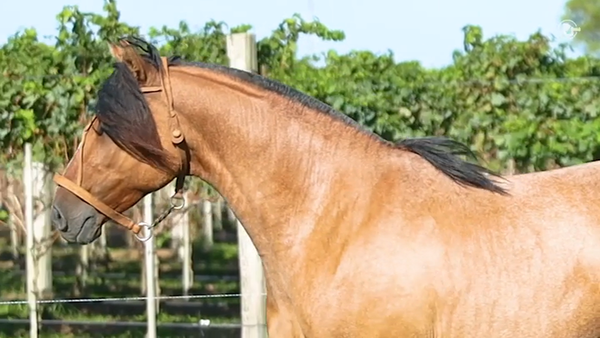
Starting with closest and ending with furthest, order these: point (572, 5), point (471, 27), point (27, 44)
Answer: point (471, 27)
point (27, 44)
point (572, 5)

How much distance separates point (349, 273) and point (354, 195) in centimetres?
30

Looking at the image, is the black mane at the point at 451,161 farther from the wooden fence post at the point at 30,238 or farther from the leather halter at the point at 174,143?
the wooden fence post at the point at 30,238

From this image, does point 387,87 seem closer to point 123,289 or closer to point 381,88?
point 381,88

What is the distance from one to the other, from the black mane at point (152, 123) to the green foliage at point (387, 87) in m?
2.54

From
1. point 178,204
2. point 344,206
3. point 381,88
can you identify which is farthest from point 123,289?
point 344,206

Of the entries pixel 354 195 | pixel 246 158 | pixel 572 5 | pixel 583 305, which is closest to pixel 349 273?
pixel 354 195

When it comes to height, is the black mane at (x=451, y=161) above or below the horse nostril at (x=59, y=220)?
above

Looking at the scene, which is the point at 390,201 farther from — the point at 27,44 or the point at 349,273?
the point at 27,44

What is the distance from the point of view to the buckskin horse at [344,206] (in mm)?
3787

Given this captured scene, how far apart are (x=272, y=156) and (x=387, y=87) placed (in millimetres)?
3249

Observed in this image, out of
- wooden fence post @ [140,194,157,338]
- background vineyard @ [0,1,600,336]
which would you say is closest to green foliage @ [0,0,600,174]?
background vineyard @ [0,1,600,336]

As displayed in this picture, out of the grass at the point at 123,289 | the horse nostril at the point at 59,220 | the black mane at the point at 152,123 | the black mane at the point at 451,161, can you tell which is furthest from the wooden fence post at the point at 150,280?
the black mane at the point at 451,161

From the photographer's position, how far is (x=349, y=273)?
12.5 feet

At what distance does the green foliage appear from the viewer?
657cm
